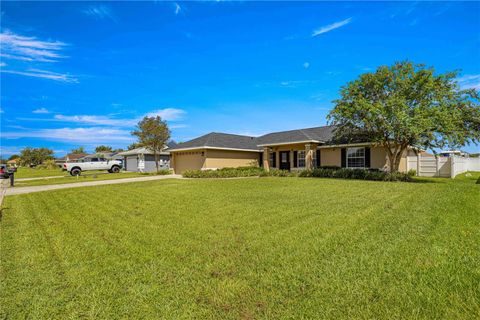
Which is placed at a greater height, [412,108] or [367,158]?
[412,108]

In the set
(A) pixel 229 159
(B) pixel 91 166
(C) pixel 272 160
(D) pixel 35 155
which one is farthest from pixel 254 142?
(D) pixel 35 155

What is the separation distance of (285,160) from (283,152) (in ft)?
2.64

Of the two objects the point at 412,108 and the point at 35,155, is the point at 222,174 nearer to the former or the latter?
the point at 412,108

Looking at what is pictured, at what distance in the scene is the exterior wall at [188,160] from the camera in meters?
24.8

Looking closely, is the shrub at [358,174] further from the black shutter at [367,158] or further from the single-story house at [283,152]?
the single-story house at [283,152]

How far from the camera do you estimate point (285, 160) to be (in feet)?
80.9

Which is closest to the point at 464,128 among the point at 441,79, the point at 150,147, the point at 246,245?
the point at 441,79

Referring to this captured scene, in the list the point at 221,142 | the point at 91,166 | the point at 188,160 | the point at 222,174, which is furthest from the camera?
the point at 91,166

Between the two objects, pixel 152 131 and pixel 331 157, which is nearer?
pixel 331 157

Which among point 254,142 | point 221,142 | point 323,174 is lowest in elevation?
point 323,174

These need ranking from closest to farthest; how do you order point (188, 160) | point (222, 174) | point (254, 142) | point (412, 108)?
point (412, 108) → point (222, 174) → point (188, 160) → point (254, 142)

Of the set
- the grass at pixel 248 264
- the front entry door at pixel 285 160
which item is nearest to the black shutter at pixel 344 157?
the front entry door at pixel 285 160

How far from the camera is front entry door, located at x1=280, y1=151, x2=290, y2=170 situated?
24428mm

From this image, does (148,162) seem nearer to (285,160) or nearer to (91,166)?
(91,166)
